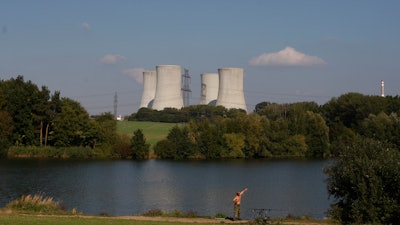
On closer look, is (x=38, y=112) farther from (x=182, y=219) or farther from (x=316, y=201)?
(x=182, y=219)

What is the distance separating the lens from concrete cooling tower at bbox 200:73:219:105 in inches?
2633

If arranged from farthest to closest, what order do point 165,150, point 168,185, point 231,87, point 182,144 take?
point 231,87 → point 182,144 → point 165,150 → point 168,185

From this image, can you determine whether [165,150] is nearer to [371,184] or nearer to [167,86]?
[167,86]

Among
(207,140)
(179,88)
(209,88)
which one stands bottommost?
(207,140)

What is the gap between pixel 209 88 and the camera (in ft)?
224

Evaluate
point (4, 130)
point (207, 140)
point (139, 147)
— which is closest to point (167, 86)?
point (207, 140)

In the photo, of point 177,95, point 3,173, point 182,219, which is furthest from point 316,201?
point 177,95

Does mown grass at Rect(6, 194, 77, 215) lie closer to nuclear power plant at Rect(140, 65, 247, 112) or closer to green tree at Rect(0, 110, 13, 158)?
green tree at Rect(0, 110, 13, 158)

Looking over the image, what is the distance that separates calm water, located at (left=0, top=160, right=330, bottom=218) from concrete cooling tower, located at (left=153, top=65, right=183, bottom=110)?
16.1m

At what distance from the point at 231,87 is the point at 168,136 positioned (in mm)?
12025

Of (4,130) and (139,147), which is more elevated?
(4,130)

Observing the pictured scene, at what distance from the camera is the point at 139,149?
49.8m

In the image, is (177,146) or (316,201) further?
(177,146)

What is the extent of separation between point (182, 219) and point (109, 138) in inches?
1438
